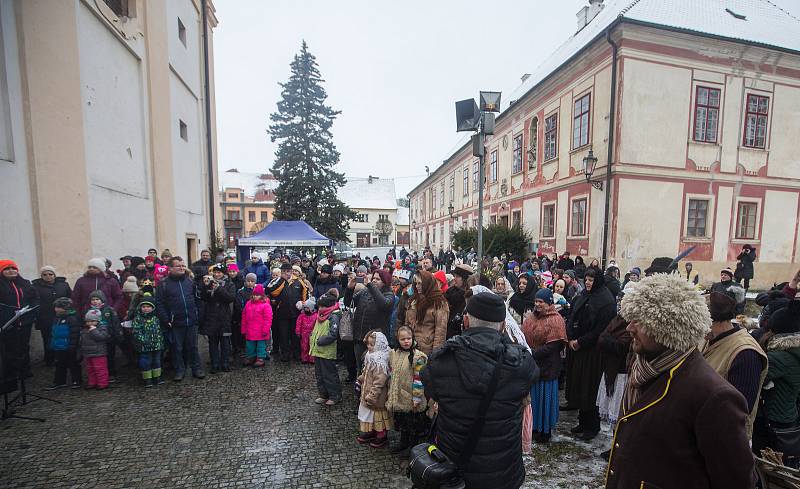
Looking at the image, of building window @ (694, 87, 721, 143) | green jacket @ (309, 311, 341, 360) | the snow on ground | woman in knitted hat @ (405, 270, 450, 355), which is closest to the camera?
the snow on ground

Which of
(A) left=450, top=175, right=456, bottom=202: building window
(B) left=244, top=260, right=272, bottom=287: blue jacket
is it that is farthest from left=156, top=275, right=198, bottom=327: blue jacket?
(A) left=450, top=175, right=456, bottom=202: building window

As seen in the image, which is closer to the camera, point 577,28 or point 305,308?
point 305,308

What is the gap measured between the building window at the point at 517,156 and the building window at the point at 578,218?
532 cm

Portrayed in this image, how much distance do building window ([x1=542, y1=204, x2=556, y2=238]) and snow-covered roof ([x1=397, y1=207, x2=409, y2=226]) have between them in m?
45.3

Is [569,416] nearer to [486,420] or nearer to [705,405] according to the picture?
[486,420]

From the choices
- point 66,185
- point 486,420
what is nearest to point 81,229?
point 66,185

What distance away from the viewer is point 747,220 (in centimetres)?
1514

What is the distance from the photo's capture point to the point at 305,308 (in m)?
6.13

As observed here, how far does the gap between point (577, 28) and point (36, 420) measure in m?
27.7

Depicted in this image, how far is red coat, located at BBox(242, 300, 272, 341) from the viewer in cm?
632

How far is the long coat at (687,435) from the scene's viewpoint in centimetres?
133

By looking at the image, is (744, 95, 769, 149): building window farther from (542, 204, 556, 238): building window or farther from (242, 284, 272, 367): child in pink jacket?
(242, 284, 272, 367): child in pink jacket

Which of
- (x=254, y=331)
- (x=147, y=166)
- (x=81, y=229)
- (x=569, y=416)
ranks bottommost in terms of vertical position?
(x=569, y=416)

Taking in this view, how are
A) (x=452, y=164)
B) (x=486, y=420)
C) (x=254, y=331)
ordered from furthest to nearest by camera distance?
(x=452, y=164) → (x=254, y=331) → (x=486, y=420)
